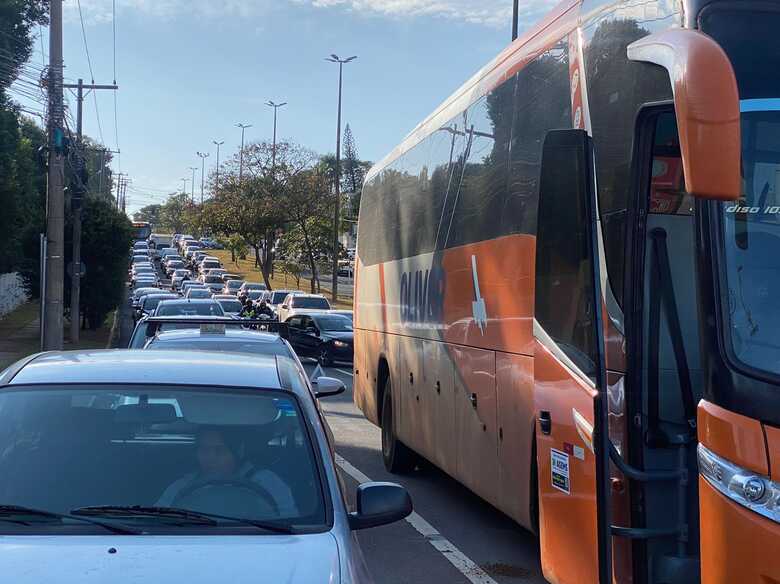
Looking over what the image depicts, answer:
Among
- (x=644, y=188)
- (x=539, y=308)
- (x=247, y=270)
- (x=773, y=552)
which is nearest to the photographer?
(x=773, y=552)

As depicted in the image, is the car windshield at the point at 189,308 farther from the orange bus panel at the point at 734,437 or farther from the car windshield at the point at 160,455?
the orange bus panel at the point at 734,437

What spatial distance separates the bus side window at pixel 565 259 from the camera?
512cm

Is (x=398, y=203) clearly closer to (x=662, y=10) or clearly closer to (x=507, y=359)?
(x=507, y=359)

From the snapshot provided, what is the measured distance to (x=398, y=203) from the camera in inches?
464

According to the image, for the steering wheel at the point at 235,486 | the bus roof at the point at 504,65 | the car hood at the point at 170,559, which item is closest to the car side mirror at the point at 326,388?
the bus roof at the point at 504,65

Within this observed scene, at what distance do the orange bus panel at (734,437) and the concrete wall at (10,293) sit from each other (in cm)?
4332

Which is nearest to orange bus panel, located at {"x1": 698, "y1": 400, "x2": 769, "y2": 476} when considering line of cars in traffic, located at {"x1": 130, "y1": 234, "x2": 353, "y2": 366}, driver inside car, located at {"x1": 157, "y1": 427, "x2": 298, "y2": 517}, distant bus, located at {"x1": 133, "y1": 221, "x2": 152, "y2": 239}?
driver inside car, located at {"x1": 157, "y1": 427, "x2": 298, "y2": 517}

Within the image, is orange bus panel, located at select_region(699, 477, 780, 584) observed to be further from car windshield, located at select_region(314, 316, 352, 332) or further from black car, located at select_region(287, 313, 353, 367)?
car windshield, located at select_region(314, 316, 352, 332)

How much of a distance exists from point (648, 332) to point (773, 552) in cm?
147

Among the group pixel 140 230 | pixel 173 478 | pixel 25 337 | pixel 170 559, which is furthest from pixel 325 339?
pixel 140 230

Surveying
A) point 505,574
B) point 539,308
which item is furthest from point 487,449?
point 539,308

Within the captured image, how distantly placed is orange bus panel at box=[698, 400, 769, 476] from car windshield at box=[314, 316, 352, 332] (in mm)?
24236

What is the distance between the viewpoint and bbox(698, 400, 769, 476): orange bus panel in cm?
366

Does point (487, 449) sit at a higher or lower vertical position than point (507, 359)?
lower
